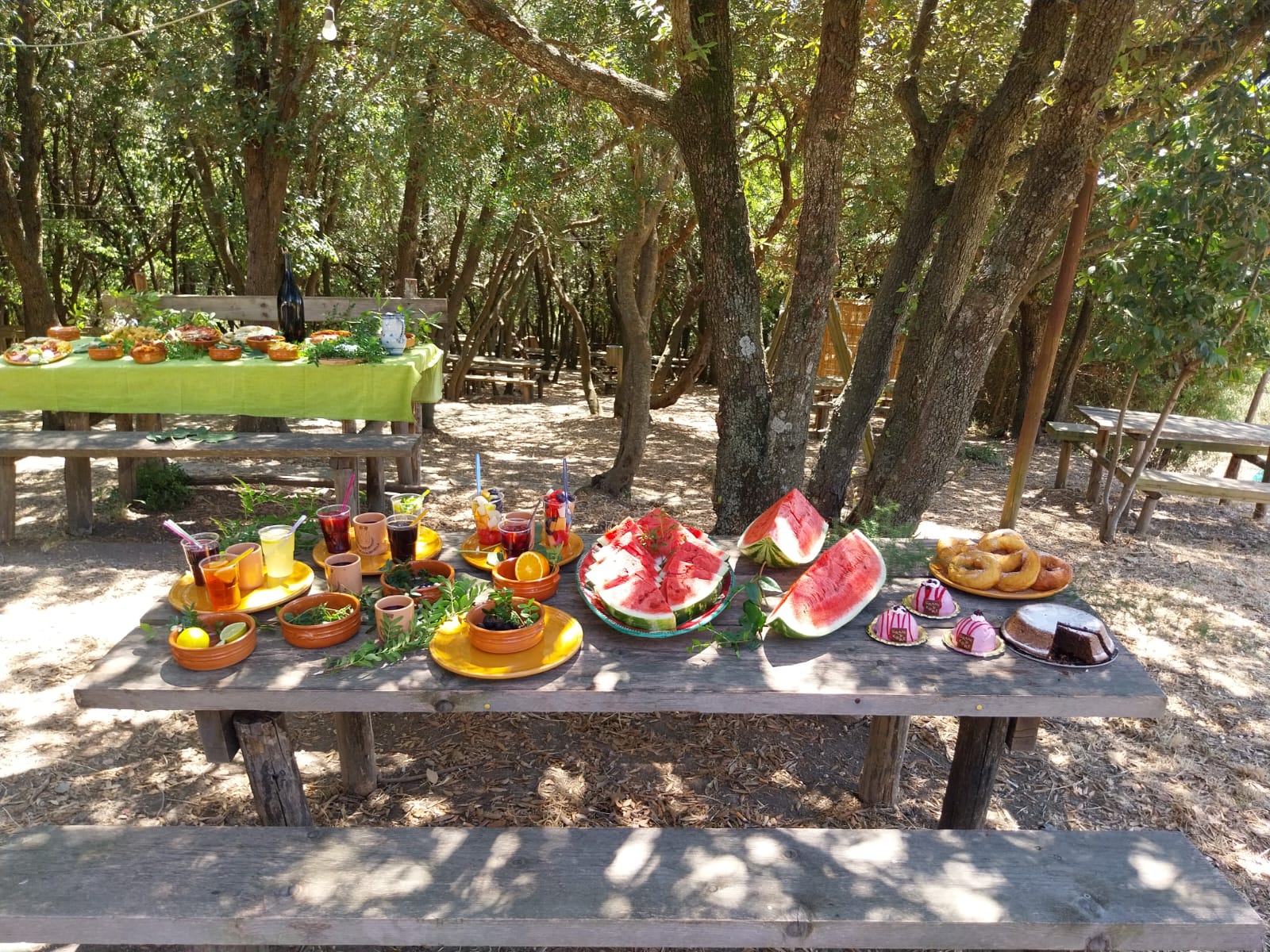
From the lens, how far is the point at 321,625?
7.77ft

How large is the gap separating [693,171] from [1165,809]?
3.79 m

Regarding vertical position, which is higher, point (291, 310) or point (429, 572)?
point (291, 310)

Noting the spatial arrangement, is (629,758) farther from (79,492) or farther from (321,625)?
(79,492)

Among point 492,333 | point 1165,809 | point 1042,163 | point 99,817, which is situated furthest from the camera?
point 492,333

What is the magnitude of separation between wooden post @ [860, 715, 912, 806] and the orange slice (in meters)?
1.54

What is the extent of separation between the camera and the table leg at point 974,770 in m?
2.79

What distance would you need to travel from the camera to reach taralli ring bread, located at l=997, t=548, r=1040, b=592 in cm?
284

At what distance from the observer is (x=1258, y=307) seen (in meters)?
4.58

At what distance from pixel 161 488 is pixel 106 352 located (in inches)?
57.5

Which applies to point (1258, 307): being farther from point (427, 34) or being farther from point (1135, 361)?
point (427, 34)

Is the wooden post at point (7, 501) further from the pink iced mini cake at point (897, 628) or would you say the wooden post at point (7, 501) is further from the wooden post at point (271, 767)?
the pink iced mini cake at point (897, 628)

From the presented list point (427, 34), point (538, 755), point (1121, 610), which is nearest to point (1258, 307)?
point (1121, 610)

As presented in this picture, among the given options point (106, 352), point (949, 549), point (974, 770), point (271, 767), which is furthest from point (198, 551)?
point (106, 352)

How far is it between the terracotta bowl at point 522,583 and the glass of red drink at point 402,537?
14.6 inches
